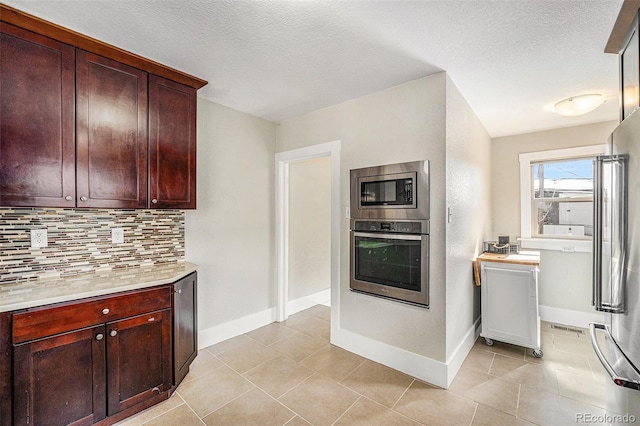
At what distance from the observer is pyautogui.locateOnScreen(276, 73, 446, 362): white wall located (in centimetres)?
233

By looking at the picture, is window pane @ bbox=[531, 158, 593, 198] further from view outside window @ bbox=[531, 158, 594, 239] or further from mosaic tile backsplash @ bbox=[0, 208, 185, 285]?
mosaic tile backsplash @ bbox=[0, 208, 185, 285]

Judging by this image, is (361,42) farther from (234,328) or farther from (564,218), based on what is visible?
(564,218)

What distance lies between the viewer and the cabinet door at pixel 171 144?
224cm

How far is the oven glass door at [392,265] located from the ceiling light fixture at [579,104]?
6.38ft

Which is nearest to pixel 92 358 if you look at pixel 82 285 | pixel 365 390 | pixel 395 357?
pixel 82 285

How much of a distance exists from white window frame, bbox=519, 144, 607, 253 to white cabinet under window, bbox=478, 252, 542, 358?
1172 millimetres

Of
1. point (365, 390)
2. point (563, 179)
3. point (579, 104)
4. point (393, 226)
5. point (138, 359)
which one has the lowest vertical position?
point (365, 390)

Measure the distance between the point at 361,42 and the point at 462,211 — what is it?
1767mm

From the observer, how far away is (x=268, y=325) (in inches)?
139

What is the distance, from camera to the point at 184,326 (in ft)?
7.54

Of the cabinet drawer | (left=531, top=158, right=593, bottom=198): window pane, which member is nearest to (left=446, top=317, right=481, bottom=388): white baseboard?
(left=531, top=158, right=593, bottom=198): window pane

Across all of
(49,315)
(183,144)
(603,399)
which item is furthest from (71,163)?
(603,399)

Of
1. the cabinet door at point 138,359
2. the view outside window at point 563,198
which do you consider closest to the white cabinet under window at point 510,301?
the view outside window at point 563,198

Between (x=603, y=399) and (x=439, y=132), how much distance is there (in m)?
2.30
